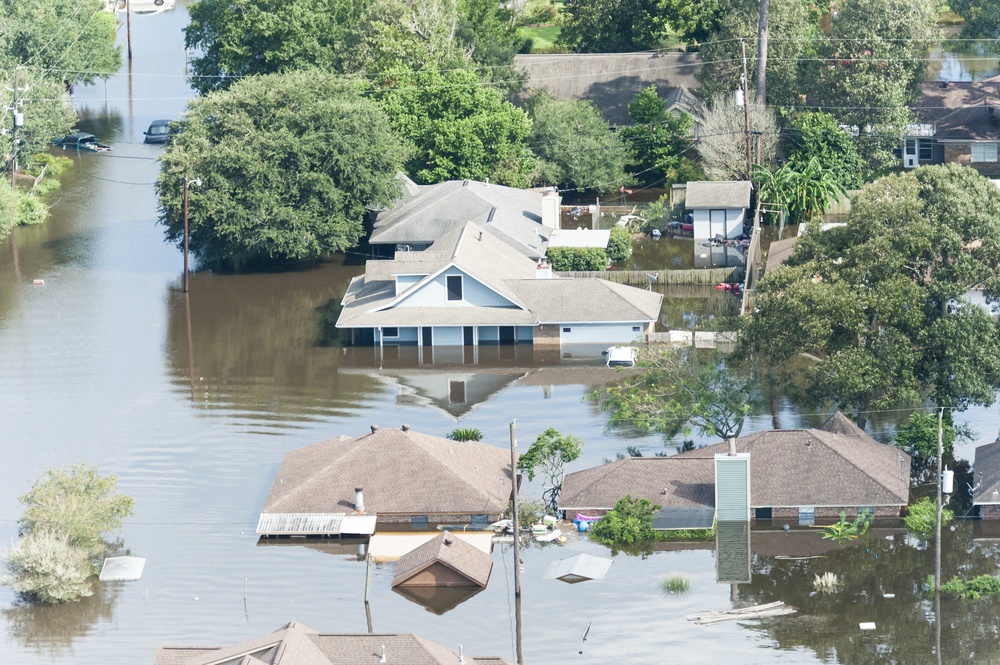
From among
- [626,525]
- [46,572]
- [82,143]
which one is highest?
[82,143]

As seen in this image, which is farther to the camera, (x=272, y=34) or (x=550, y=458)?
(x=272, y=34)

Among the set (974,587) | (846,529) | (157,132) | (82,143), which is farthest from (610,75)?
(974,587)

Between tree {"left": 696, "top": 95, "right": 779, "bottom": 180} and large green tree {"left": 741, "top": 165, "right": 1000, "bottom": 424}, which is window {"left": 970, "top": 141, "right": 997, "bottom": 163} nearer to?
tree {"left": 696, "top": 95, "right": 779, "bottom": 180}

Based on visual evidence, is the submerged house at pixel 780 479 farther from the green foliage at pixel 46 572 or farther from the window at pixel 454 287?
the window at pixel 454 287

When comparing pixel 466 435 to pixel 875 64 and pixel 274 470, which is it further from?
pixel 875 64

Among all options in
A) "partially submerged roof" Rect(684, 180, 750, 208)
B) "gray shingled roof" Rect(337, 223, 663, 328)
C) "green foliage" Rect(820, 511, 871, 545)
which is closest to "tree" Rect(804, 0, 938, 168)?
"partially submerged roof" Rect(684, 180, 750, 208)

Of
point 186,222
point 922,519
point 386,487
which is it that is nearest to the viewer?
point 922,519

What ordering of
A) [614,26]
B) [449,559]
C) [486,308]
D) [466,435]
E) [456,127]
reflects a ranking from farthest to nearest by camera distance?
[614,26] < [456,127] < [486,308] < [466,435] < [449,559]
